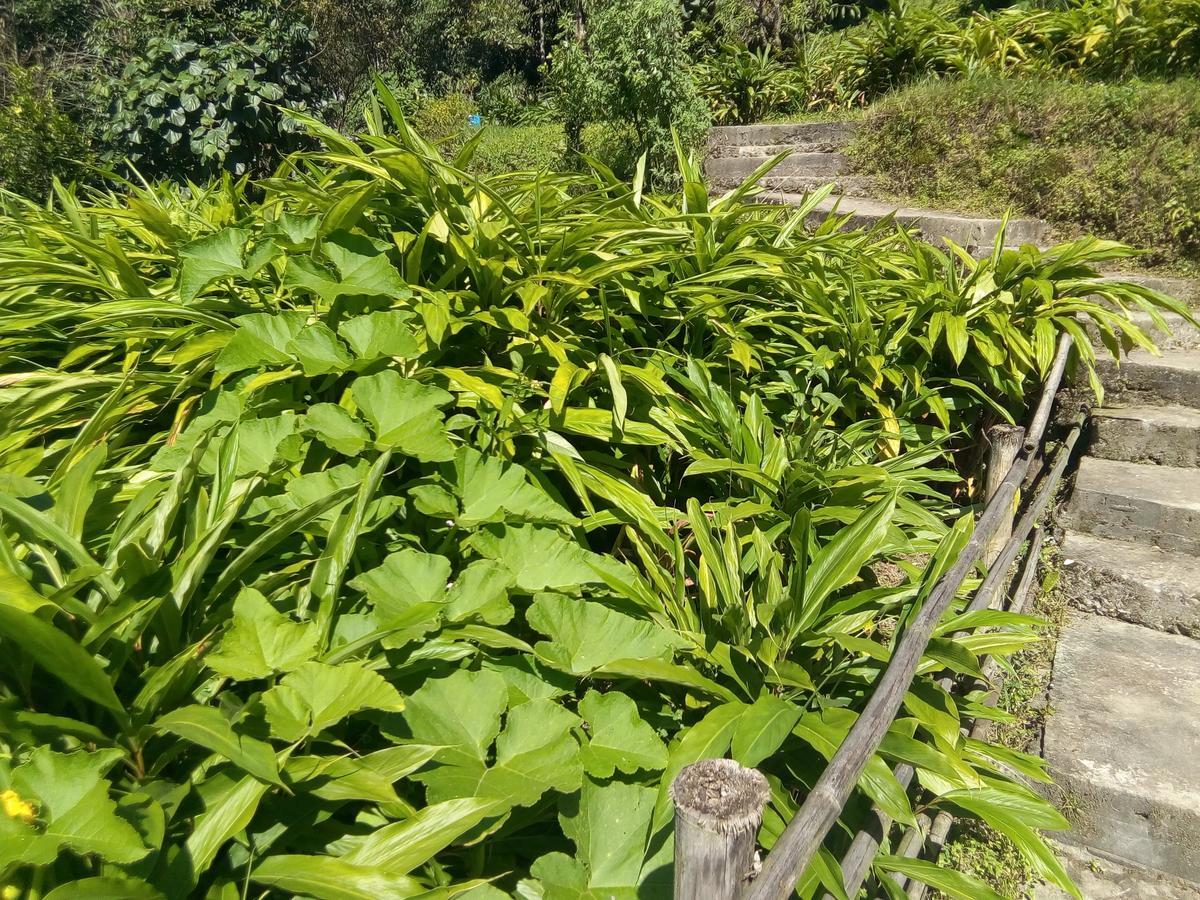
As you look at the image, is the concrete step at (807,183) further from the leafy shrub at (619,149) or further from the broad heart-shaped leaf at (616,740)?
the broad heart-shaped leaf at (616,740)

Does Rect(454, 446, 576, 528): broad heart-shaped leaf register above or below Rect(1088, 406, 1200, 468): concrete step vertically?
above

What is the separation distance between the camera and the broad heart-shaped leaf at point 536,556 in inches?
52.2

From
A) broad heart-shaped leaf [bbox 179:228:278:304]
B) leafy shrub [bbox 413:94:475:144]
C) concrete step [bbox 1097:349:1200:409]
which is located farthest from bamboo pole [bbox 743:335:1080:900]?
leafy shrub [bbox 413:94:475:144]

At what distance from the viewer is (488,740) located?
43.1 inches

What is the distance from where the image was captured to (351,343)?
1526 mm

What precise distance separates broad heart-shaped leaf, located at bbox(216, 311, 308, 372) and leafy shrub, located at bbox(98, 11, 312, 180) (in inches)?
215

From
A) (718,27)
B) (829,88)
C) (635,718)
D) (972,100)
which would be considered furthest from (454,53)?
(635,718)

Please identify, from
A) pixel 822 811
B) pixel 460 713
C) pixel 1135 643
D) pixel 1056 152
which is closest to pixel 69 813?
pixel 460 713

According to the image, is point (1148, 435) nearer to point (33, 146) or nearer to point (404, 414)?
point (404, 414)

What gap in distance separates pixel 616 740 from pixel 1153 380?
299 centimetres

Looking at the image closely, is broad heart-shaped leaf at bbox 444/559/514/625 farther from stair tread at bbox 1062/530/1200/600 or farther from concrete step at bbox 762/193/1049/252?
concrete step at bbox 762/193/1049/252

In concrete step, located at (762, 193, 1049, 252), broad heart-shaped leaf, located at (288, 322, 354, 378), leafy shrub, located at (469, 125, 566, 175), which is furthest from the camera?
leafy shrub, located at (469, 125, 566, 175)

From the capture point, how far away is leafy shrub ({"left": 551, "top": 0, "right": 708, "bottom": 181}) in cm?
705

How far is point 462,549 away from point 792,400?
4.21ft
